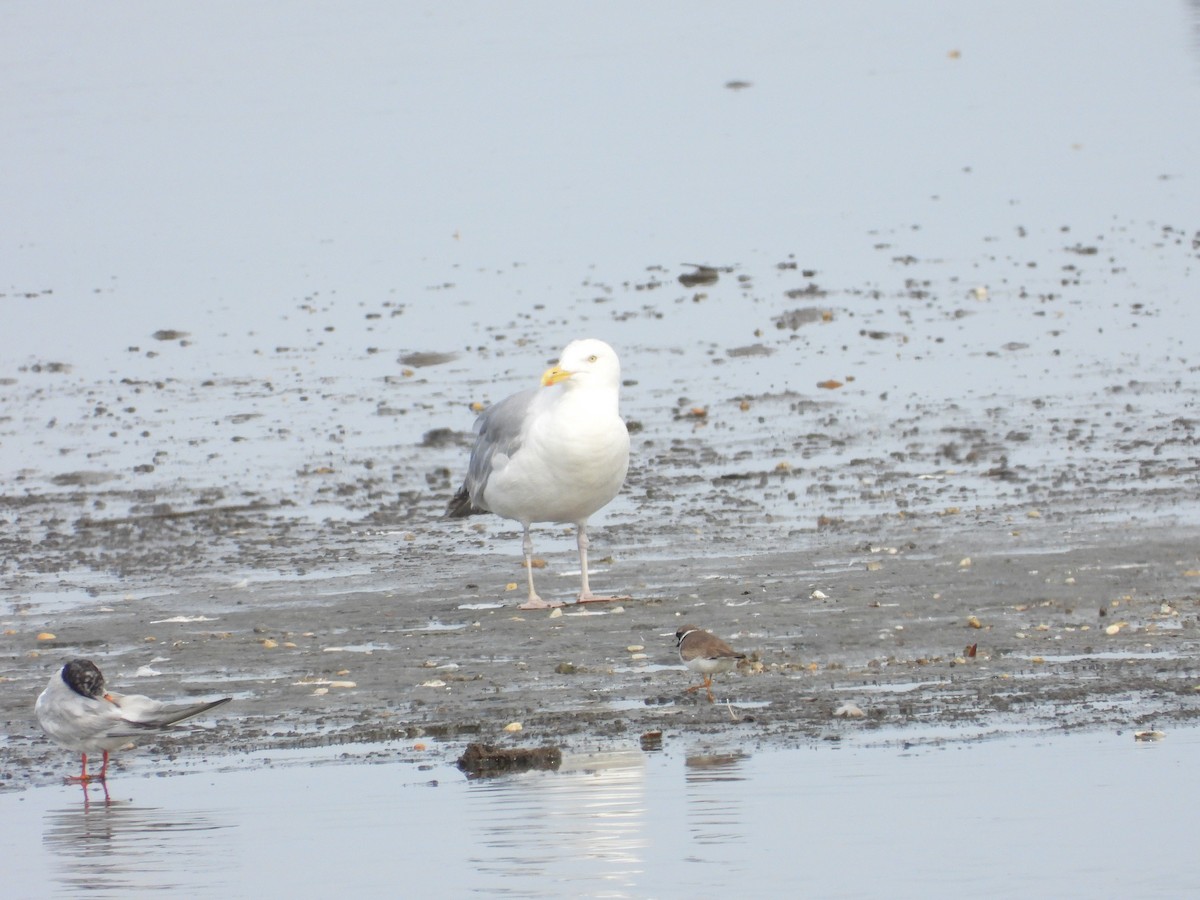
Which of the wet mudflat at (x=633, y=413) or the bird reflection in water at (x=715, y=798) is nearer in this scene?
the bird reflection in water at (x=715, y=798)

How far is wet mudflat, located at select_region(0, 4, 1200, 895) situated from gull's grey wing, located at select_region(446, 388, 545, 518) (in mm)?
529

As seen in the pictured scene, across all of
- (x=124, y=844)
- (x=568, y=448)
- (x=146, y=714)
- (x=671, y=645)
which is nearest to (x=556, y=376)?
(x=568, y=448)

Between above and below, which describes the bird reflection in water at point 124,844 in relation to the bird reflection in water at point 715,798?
below

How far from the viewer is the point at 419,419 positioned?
1739 cm

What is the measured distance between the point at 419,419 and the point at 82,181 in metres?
14.5

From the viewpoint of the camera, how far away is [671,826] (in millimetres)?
7391

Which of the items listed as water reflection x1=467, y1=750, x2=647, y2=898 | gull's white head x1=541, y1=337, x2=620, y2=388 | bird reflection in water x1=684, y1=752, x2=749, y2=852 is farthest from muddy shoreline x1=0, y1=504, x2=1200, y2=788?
gull's white head x1=541, y1=337, x2=620, y2=388

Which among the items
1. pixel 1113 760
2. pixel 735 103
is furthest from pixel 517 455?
pixel 735 103

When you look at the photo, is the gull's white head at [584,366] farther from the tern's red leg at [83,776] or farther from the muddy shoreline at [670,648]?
the tern's red leg at [83,776]

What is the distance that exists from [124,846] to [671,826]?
75.9 inches

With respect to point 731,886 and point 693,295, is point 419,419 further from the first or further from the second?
point 731,886

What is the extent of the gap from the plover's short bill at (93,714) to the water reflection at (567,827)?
159 cm

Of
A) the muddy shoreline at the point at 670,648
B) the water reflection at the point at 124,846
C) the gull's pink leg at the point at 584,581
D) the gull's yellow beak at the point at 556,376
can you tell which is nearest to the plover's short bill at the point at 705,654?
the muddy shoreline at the point at 670,648

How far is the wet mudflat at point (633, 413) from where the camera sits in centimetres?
905
